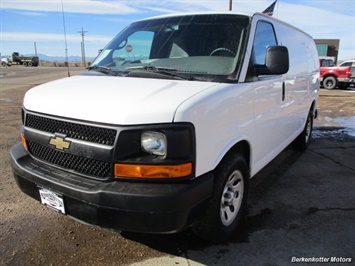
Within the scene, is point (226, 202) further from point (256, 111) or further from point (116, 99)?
point (116, 99)

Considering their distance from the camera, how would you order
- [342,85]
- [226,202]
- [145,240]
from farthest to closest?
1. [342,85]
2. [145,240]
3. [226,202]

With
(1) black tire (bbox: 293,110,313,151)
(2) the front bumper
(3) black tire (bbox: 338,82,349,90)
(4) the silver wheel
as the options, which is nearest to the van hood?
(2) the front bumper

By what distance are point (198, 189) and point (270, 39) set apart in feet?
7.42

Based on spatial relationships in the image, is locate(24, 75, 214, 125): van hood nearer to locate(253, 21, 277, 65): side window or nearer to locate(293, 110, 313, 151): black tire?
locate(253, 21, 277, 65): side window

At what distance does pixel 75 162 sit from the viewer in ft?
8.17

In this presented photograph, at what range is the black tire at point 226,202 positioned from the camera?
2641 millimetres

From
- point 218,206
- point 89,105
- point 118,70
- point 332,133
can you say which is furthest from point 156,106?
point 332,133

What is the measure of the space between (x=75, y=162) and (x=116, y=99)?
1.91 ft

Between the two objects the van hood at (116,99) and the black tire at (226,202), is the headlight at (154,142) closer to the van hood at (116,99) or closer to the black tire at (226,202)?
the van hood at (116,99)

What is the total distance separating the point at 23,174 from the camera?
2.76 meters

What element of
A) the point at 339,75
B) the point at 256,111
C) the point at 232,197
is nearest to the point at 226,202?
the point at 232,197

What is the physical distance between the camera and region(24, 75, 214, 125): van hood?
7.29 ft

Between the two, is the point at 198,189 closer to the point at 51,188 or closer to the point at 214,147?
the point at 214,147

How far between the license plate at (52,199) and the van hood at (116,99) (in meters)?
0.61
